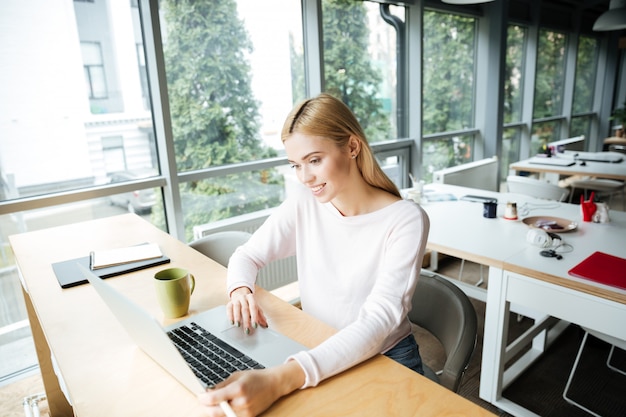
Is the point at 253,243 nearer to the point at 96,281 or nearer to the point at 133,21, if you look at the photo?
the point at 96,281


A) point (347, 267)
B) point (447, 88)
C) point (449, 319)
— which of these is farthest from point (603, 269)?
point (447, 88)

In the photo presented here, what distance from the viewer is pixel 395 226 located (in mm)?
1149

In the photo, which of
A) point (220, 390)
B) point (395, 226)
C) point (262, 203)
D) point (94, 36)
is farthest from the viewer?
point (262, 203)

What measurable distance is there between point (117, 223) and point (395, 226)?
4.71 feet

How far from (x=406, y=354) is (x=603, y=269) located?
3.28ft

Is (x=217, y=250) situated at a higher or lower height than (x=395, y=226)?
lower

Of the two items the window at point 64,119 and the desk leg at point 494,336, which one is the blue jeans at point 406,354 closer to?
the desk leg at point 494,336

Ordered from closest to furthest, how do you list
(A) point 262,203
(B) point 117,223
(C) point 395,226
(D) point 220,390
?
(D) point 220,390, (C) point 395,226, (B) point 117,223, (A) point 262,203

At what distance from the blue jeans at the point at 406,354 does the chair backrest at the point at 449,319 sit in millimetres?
72

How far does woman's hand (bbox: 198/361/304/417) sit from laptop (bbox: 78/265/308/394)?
3 cm

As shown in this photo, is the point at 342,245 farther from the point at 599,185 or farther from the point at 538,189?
the point at 599,185

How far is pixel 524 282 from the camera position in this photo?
1.76 m

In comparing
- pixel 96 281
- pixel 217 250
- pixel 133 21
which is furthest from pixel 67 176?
pixel 96 281

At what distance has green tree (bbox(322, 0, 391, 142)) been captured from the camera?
344cm
